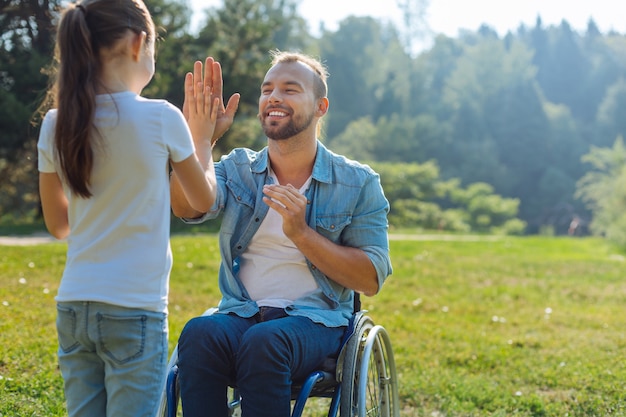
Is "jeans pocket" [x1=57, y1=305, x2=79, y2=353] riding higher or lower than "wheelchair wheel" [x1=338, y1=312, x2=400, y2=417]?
higher

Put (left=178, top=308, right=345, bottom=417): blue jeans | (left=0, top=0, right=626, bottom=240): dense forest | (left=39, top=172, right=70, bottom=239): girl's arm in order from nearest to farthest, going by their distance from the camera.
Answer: (left=39, top=172, right=70, bottom=239): girl's arm → (left=178, top=308, right=345, bottom=417): blue jeans → (left=0, top=0, right=626, bottom=240): dense forest

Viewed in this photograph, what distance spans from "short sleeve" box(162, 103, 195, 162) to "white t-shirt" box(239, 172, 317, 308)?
2.77 ft

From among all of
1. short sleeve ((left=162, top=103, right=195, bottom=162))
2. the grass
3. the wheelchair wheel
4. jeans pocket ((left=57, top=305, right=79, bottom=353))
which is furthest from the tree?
jeans pocket ((left=57, top=305, right=79, bottom=353))

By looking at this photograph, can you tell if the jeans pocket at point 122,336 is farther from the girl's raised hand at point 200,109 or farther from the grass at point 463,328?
the grass at point 463,328

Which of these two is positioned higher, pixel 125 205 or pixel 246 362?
pixel 125 205

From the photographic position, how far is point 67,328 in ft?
6.97

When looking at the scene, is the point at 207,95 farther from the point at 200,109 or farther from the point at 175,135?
the point at 175,135

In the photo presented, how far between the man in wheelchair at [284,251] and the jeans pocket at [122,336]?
0.51 m

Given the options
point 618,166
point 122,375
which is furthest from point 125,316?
point 618,166

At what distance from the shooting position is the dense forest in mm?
16141

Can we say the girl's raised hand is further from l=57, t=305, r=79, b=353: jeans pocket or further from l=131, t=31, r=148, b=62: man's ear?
l=57, t=305, r=79, b=353: jeans pocket

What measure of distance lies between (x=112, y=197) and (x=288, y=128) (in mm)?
1022

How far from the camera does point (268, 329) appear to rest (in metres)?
2.60

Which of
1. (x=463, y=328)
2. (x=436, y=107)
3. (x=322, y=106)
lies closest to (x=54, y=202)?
(x=322, y=106)
